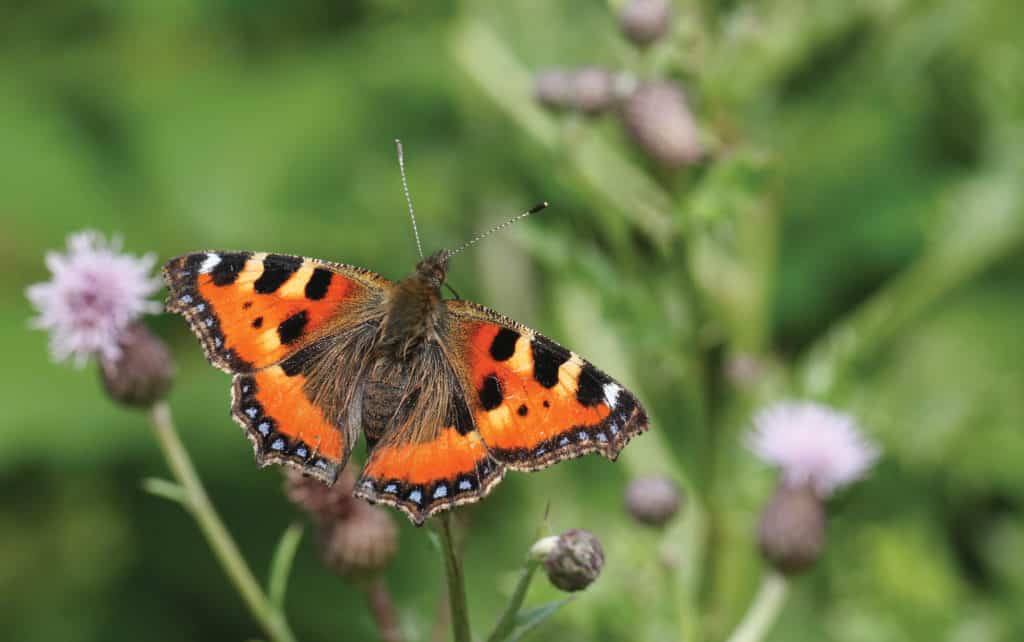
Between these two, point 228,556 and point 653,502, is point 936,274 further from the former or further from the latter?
point 228,556

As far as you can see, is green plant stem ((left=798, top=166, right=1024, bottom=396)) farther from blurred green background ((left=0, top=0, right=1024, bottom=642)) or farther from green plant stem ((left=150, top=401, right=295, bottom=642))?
green plant stem ((left=150, top=401, right=295, bottom=642))

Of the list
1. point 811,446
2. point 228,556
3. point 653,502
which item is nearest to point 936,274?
point 811,446

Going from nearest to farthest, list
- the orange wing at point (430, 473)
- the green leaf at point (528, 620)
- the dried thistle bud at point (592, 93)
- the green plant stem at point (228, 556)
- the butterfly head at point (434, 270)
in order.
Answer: the green leaf at point (528, 620)
the orange wing at point (430, 473)
the green plant stem at point (228, 556)
the butterfly head at point (434, 270)
the dried thistle bud at point (592, 93)

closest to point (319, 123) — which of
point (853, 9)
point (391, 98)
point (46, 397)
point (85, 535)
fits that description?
point (391, 98)

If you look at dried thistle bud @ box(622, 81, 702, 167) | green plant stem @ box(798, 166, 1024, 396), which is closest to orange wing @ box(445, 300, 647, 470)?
dried thistle bud @ box(622, 81, 702, 167)

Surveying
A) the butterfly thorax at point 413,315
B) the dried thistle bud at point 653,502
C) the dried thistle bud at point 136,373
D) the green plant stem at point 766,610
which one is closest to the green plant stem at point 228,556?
→ the dried thistle bud at point 136,373

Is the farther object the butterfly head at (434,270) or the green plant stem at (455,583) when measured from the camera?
the butterfly head at (434,270)

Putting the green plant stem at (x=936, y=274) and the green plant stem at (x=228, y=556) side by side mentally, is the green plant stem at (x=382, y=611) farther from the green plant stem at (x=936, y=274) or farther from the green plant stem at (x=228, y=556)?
the green plant stem at (x=936, y=274)
